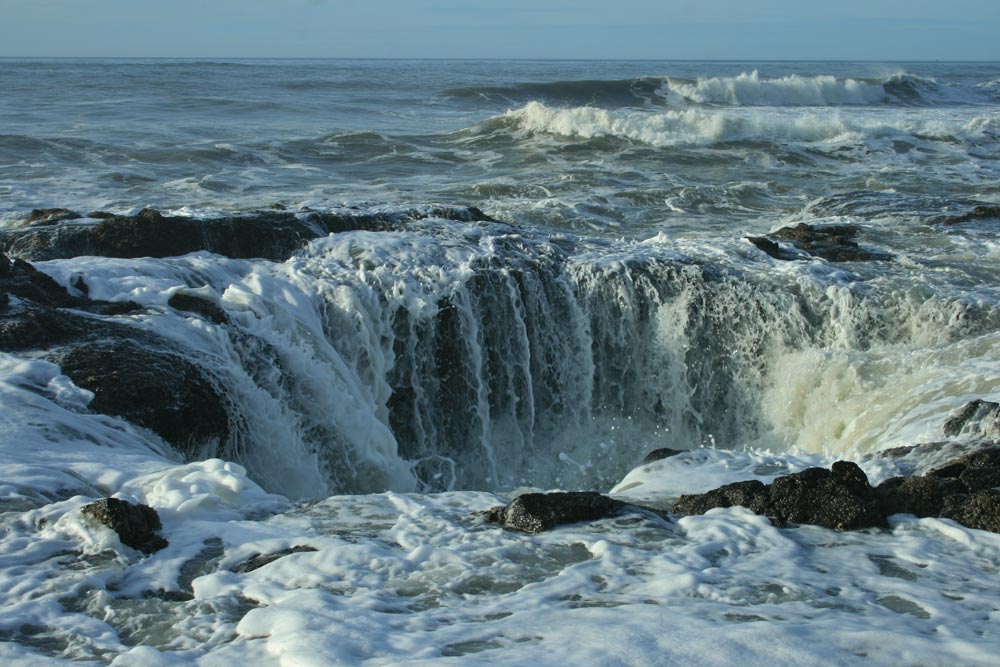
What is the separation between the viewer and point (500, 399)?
10.1 m

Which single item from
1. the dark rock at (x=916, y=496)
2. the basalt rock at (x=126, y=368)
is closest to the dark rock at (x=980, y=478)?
the dark rock at (x=916, y=496)

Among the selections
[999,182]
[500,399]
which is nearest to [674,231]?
[500,399]

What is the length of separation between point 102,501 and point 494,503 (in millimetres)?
2163

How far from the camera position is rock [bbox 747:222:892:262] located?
1174cm

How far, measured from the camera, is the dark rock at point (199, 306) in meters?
8.48

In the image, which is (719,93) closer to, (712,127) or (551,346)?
(712,127)

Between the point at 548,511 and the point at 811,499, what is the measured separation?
1.52 metres

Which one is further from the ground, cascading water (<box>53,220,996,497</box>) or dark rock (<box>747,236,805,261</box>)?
dark rock (<box>747,236,805,261</box>)

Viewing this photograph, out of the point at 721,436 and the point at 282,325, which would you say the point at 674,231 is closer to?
the point at 721,436

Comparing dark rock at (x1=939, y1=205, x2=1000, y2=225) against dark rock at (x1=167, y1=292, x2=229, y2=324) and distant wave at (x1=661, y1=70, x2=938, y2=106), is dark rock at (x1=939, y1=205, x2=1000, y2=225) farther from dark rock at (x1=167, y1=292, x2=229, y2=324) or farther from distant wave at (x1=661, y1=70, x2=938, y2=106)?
distant wave at (x1=661, y1=70, x2=938, y2=106)

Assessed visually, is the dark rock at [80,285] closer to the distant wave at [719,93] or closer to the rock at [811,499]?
the rock at [811,499]

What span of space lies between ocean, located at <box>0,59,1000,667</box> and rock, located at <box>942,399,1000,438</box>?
17 centimetres

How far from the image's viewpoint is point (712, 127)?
2859 centimetres

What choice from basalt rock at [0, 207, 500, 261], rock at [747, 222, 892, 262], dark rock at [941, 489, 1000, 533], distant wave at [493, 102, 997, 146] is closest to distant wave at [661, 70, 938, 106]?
distant wave at [493, 102, 997, 146]
